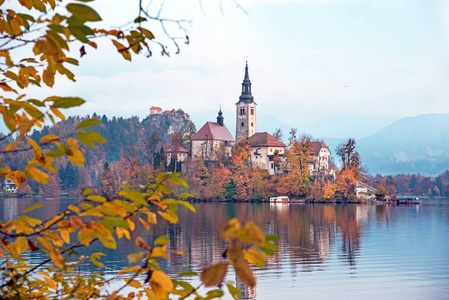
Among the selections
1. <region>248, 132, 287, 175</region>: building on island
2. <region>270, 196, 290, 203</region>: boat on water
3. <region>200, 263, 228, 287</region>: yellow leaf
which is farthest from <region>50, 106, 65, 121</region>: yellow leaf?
<region>248, 132, 287, 175</region>: building on island

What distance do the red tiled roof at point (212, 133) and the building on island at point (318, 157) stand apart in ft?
77.2

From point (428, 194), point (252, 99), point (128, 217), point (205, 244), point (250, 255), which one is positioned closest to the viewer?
point (250, 255)

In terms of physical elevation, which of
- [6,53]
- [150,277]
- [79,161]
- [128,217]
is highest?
[6,53]

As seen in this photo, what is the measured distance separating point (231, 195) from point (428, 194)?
8091 centimetres

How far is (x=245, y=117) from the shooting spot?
4788 inches

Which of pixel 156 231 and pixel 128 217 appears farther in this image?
pixel 156 231

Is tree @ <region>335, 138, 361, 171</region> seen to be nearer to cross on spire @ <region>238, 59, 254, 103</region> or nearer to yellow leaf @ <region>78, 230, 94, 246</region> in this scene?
cross on spire @ <region>238, 59, 254, 103</region>

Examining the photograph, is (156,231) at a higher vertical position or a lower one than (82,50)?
lower

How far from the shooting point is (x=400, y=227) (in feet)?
Result: 154

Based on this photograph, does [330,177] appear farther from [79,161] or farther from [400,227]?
[79,161]

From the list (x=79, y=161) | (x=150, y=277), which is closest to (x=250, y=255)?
(x=150, y=277)

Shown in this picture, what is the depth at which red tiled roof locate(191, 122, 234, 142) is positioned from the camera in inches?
4417

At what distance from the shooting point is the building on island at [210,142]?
106938 millimetres

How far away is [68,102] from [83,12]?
31 cm
